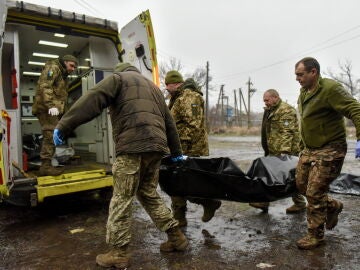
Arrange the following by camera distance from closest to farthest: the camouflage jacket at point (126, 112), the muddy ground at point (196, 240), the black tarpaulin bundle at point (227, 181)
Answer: the camouflage jacket at point (126, 112) → the muddy ground at point (196, 240) → the black tarpaulin bundle at point (227, 181)

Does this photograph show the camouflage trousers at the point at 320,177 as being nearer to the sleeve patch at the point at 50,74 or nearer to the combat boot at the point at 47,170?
the combat boot at the point at 47,170

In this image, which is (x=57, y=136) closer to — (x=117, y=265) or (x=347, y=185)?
(x=117, y=265)

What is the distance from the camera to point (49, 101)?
5.10 meters

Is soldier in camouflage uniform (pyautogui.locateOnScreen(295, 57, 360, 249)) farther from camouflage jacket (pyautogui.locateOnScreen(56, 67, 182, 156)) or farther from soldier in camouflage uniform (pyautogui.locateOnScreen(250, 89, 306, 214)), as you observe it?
camouflage jacket (pyautogui.locateOnScreen(56, 67, 182, 156))

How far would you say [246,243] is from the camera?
11.3 ft

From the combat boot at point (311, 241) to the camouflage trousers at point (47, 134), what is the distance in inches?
146

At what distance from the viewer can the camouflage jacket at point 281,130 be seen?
4.57 metres

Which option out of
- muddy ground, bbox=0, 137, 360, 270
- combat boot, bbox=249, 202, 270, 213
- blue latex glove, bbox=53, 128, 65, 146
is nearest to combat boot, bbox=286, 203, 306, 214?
muddy ground, bbox=0, 137, 360, 270

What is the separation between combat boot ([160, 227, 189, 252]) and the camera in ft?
10.4

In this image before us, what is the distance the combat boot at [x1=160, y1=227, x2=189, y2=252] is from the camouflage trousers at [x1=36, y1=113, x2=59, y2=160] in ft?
8.92

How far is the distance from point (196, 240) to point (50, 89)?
324 centimetres

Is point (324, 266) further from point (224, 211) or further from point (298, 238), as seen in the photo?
point (224, 211)

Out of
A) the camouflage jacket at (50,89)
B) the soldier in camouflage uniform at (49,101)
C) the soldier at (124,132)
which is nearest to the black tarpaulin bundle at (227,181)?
the soldier at (124,132)

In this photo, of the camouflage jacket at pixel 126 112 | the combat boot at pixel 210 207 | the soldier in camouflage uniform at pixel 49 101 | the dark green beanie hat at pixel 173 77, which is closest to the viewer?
the camouflage jacket at pixel 126 112
